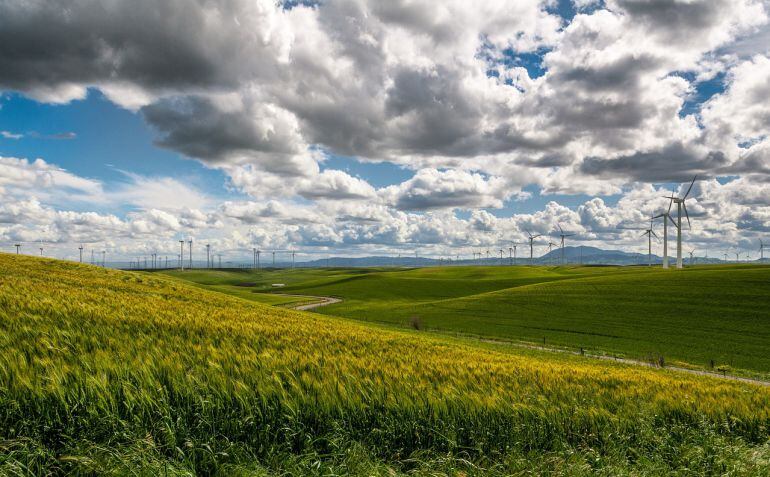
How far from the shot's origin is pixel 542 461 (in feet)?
20.7

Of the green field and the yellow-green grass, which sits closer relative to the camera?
the yellow-green grass

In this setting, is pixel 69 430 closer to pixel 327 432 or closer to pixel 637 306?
pixel 327 432

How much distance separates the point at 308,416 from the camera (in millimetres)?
6309

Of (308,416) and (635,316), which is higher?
(308,416)

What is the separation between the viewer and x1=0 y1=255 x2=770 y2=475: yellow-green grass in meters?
5.18

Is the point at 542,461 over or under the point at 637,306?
over

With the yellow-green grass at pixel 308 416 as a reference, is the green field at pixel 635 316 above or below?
below

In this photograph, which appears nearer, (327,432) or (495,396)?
(327,432)

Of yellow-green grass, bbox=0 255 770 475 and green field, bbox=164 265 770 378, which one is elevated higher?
yellow-green grass, bbox=0 255 770 475

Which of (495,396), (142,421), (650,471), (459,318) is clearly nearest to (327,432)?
(142,421)

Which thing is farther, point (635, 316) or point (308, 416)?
point (635, 316)

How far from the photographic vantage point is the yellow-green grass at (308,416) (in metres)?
5.18

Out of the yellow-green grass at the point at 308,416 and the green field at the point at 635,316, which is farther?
the green field at the point at 635,316

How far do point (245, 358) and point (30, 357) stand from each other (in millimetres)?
3264
